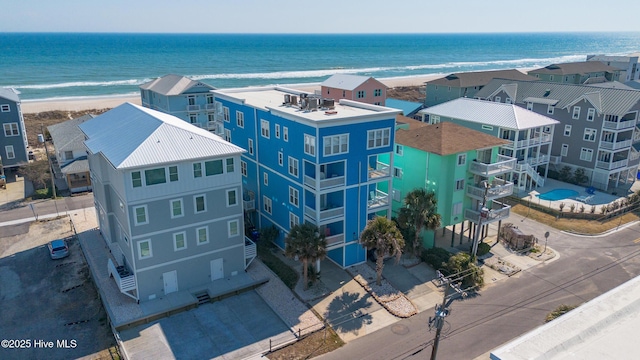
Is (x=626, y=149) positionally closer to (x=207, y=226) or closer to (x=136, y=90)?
(x=207, y=226)

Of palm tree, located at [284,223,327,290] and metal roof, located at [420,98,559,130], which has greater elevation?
metal roof, located at [420,98,559,130]

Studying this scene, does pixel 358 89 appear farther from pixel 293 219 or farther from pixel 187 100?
pixel 293 219

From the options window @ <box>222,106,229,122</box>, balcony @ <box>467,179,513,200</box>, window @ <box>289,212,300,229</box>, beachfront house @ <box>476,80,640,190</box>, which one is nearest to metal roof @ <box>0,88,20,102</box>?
window @ <box>222,106,229,122</box>

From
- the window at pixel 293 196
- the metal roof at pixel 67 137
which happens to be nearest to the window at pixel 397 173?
the window at pixel 293 196

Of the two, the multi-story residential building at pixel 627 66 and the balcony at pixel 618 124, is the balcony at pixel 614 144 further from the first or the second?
the multi-story residential building at pixel 627 66

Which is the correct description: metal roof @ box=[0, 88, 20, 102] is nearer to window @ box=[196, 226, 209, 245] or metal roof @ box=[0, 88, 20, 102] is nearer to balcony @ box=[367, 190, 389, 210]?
window @ box=[196, 226, 209, 245]

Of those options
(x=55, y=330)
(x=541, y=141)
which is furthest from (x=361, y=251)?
(x=541, y=141)
